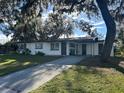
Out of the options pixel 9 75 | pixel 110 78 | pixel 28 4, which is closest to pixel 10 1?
pixel 28 4

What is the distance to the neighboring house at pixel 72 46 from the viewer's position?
1748 inches

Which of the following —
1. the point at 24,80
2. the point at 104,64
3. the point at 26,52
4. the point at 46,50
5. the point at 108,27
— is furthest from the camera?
the point at 26,52

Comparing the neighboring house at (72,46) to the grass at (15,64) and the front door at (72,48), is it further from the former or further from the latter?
the grass at (15,64)

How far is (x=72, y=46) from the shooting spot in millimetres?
45344

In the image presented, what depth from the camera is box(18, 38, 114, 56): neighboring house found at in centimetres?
4441

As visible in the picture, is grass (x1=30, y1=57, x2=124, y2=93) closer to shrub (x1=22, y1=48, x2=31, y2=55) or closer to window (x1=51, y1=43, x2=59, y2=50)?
window (x1=51, y1=43, x2=59, y2=50)

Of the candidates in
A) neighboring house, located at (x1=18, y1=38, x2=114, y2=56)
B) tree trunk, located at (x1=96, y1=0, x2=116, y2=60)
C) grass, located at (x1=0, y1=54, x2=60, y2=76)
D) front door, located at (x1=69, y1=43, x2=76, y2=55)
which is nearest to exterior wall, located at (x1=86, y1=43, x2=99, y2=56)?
neighboring house, located at (x1=18, y1=38, x2=114, y2=56)

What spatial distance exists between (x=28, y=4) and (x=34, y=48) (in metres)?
19.2

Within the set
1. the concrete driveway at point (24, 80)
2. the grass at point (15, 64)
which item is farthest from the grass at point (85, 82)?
the grass at point (15, 64)

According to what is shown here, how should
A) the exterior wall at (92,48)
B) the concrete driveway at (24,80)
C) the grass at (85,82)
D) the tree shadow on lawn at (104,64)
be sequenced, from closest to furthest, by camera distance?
the grass at (85,82), the concrete driveway at (24,80), the tree shadow on lawn at (104,64), the exterior wall at (92,48)

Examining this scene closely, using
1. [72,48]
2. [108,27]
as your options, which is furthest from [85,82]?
[72,48]

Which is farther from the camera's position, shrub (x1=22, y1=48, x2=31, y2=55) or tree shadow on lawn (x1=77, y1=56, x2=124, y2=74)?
shrub (x1=22, y1=48, x2=31, y2=55)

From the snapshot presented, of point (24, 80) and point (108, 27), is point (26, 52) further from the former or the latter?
point (24, 80)

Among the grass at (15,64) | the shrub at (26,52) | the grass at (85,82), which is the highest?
the grass at (85,82)
